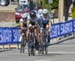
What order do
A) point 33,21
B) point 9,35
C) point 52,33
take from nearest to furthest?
1. point 33,21
2. point 9,35
3. point 52,33

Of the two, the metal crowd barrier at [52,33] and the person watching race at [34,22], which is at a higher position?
the person watching race at [34,22]

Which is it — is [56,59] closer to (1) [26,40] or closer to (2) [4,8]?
(1) [26,40]

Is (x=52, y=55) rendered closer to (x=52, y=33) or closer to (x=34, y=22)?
(x=34, y=22)

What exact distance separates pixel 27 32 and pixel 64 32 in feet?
29.3

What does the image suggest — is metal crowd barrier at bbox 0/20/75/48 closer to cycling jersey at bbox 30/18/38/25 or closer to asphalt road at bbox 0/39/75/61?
asphalt road at bbox 0/39/75/61

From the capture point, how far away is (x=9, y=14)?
52.6 m

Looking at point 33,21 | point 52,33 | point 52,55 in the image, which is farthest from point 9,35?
point 33,21

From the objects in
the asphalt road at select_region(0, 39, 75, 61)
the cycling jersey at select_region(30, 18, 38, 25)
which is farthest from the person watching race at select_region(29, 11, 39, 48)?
the asphalt road at select_region(0, 39, 75, 61)

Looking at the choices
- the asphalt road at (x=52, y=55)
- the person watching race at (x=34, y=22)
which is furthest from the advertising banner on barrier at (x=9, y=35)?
the person watching race at (x=34, y=22)

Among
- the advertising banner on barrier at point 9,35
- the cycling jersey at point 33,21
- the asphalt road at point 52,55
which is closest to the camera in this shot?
the asphalt road at point 52,55

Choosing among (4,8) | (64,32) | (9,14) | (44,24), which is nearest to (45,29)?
(44,24)

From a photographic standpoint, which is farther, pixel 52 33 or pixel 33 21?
pixel 52 33

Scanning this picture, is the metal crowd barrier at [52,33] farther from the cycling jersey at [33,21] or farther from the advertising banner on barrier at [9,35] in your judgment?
the cycling jersey at [33,21]

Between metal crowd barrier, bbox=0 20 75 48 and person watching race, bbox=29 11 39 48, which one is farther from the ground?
person watching race, bbox=29 11 39 48
